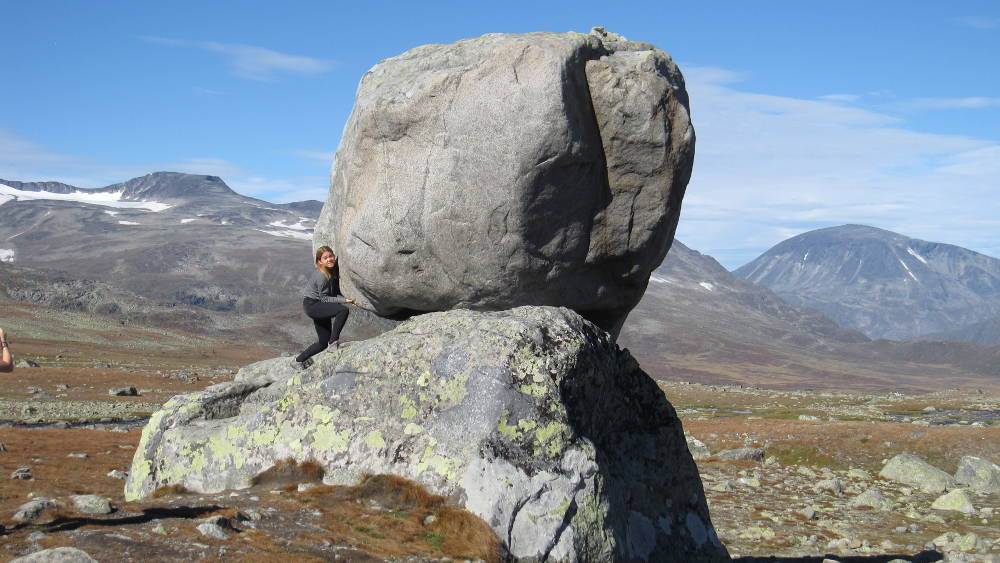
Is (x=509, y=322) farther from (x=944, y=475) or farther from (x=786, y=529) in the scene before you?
(x=944, y=475)

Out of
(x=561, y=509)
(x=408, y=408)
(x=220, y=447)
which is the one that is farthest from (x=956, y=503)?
(x=220, y=447)

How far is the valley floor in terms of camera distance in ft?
43.8

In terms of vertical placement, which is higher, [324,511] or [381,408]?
[381,408]

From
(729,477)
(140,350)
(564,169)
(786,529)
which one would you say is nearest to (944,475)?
(729,477)

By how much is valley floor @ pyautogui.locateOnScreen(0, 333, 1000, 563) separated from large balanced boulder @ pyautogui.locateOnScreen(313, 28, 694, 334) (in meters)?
6.34

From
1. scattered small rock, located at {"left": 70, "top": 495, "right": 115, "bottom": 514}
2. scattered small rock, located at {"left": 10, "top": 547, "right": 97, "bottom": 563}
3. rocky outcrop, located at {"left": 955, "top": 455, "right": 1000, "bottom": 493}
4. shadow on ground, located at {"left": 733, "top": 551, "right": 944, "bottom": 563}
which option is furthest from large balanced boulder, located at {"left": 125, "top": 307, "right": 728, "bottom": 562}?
rocky outcrop, located at {"left": 955, "top": 455, "right": 1000, "bottom": 493}

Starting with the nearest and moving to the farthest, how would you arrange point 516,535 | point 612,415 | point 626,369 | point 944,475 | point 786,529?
point 516,535 < point 612,415 < point 626,369 < point 786,529 < point 944,475

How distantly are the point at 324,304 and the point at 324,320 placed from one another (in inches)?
19.2

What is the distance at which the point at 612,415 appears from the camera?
61.6ft

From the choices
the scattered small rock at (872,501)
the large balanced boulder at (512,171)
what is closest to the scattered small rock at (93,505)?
the large balanced boulder at (512,171)

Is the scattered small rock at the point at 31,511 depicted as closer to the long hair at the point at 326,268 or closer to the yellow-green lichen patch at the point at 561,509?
the long hair at the point at 326,268

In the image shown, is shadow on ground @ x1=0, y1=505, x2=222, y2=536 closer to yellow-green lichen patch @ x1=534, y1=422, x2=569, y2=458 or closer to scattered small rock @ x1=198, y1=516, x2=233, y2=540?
scattered small rock @ x1=198, y1=516, x2=233, y2=540

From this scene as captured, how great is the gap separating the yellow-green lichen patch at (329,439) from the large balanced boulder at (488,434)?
2 cm

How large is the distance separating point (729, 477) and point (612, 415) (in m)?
26.2
